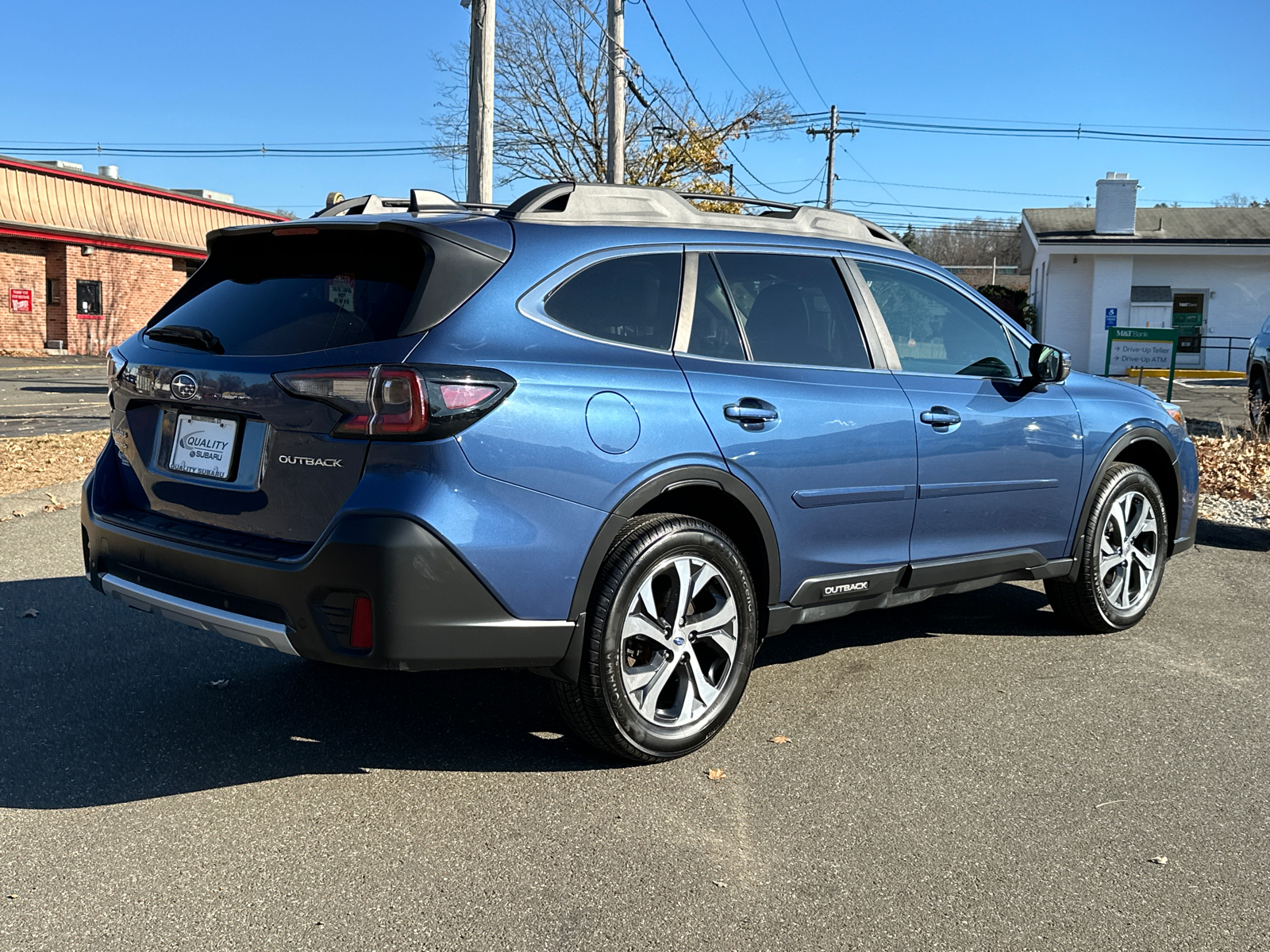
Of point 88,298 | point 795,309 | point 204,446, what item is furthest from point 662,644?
point 88,298

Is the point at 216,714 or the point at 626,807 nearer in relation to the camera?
the point at 626,807

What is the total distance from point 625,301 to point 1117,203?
35251 millimetres

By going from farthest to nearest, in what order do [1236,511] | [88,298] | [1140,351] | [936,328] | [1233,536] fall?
[88,298], [1140,351], [1236,511], [1233,536], [936,328]

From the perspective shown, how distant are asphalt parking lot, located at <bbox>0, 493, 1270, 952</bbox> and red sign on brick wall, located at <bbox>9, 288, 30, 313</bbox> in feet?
104

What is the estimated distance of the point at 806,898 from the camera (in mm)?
3059

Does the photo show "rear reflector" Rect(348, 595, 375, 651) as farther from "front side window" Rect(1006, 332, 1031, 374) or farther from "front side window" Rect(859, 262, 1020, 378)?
"front side window" Rect(1006, 332, 1031, 374)

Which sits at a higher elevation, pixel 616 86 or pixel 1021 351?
pixel 616 86

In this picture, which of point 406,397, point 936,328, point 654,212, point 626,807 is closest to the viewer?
point 406,397

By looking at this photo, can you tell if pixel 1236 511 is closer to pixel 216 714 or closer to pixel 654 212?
pixel 654 212

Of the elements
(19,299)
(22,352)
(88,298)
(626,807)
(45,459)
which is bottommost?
(626,807)

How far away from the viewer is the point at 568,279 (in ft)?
12.4

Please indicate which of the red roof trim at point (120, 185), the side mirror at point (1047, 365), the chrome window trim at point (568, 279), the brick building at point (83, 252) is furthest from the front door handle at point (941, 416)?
the brick building at point (83, 252)

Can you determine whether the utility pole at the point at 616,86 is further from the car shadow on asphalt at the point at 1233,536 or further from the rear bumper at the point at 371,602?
the rear bumper at the point at 371,602

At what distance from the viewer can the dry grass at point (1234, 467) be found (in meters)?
9.98
